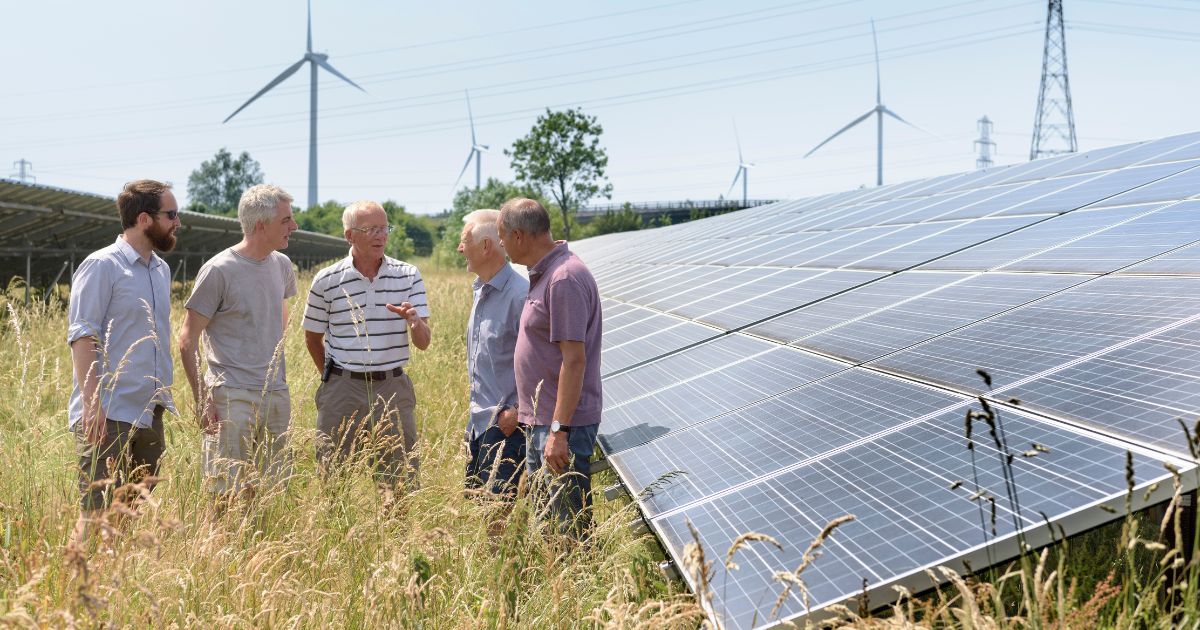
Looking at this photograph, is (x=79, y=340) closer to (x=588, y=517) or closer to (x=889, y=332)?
(x=588, y=517)

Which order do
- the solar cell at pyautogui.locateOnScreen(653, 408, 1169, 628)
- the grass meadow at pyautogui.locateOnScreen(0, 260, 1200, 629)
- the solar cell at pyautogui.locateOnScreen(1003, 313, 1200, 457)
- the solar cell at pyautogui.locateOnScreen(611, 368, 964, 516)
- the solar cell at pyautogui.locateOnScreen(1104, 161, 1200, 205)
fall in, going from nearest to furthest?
the grass meadow at pyautogui.locateOnScreen(0, 260, 1200, 629) < the solar cell at pyautogui.locateOnScreen(653, 408, 1169, 628) < the solar cell at pyautogui.locateOnScreen(1003, 313, 1200, 457) < the solar cell at pyautogui.locateOnScreen(611, 368, 964, 516) < the solar cell at pyautogui.locateOnScreen(1104, 161, 1200, 205)

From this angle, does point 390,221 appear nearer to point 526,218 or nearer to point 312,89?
point 312,89

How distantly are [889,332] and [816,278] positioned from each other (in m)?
2.97

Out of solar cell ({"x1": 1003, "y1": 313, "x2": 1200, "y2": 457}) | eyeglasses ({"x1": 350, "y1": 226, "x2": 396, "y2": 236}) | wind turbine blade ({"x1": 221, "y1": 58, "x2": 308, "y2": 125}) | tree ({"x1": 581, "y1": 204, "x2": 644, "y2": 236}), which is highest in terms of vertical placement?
wind turbine blade ({"x1": 221, "y1": 58, "x2": 308, "y2": 125})

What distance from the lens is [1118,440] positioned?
3107mm

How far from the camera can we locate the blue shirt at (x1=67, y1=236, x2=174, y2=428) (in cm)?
498

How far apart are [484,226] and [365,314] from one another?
44.9 inches

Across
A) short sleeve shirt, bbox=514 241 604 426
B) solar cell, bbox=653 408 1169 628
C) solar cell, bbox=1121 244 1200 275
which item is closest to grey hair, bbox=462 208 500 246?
short sleeve shirt, bbox=514 241 604 426

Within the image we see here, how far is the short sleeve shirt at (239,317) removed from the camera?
219 inches

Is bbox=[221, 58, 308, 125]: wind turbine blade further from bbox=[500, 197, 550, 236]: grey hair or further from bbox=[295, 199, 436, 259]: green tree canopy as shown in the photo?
bbox=[295, 199, 436, 259]: green tree canopy

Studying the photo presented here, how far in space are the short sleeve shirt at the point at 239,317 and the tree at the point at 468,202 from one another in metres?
63.2

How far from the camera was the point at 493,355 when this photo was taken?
223 inches

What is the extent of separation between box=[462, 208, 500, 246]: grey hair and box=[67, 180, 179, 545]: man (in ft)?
6.03

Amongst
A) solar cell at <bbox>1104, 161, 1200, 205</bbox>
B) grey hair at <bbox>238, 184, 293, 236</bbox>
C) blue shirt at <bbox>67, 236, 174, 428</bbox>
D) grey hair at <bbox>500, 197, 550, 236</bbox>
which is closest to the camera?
blue shirt at <bbox>67, 236, 174, 428</bbox>
